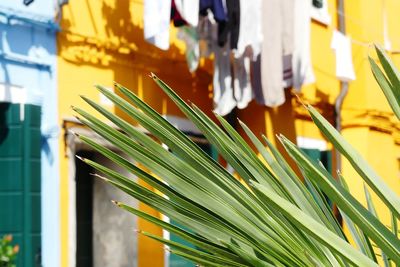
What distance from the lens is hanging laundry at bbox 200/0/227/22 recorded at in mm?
7551

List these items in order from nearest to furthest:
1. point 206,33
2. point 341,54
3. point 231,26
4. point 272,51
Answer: point 231,26, point 206,33, point 272,51, point 341,54

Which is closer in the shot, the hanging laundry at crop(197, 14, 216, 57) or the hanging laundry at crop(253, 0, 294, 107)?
the hanging laundry at crop(197, 14, 216, 57)

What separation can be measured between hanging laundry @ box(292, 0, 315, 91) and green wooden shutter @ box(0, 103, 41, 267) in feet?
10.1

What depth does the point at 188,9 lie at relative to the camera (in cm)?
732

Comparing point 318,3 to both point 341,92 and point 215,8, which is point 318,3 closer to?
point 341,92

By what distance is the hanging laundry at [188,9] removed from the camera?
7.30m

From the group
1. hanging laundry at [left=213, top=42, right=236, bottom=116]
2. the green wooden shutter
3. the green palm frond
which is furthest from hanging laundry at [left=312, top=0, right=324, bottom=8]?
the green palm frond

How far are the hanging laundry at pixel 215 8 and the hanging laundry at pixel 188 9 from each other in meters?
0.21

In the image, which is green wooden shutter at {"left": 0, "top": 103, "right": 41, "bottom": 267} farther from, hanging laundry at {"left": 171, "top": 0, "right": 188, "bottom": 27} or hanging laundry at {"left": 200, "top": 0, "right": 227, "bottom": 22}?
hanging laundry at {"left": 200, "top": 0, "right": 227, "bottom": 22}

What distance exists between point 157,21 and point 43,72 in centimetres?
102

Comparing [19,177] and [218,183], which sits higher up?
[19,177]

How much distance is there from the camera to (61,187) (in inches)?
291

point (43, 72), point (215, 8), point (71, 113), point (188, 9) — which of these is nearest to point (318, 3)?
point (215, 8)

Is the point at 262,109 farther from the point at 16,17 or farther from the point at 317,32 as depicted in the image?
the point at 16,17
